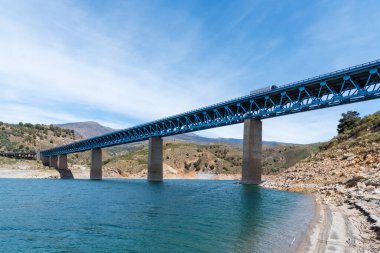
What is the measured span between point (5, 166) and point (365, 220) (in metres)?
158

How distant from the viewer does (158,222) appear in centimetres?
2964

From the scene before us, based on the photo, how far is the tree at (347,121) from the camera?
10620 centimetres

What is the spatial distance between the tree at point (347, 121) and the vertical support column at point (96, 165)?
330 feet

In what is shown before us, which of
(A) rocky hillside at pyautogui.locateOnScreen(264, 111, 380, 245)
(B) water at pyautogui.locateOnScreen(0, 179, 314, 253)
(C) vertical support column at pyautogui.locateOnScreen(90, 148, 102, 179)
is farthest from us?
(C) vertical support column at pyautogui.locateOnScreen(90, 148, 102, 179)

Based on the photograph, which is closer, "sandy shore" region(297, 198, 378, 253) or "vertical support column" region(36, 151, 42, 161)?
"sandy shore" region(297, 198, 378, 253)

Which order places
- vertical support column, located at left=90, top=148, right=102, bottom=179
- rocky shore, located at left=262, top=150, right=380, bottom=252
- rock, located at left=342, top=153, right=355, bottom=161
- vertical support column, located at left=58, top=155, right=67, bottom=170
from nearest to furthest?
rocky shore, located at left=262, top=150, right=380, bottom=252, rock, located at left=342, top=153, right=355, bottom=161, vertical support column, located at left=90, top=148, right=102, bottom=179, vertical support column, located at left=58, top=155, right=67, bottom=170

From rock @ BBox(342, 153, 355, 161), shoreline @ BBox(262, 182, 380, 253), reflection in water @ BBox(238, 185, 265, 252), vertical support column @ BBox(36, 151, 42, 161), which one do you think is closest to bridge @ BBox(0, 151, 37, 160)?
vertical support column @ BBox(36, 151, 42, 161)

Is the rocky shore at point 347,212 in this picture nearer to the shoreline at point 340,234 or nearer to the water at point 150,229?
the shoreline at point 340,234

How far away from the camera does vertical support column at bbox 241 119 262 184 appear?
3484 inches

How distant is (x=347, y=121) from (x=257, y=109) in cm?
3449

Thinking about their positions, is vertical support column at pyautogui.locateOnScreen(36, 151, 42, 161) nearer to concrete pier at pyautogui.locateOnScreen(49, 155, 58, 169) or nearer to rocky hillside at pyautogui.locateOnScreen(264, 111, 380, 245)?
concrete pier at pyautogui.locateOnScreen(49, 155, 58, 169)

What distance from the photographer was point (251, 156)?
88.5 meters

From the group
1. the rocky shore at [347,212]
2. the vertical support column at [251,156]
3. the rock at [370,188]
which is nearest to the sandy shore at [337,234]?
the rocky shore at [347,212]

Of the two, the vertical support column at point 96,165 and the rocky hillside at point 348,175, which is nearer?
the rocky hillside at point 348,175
